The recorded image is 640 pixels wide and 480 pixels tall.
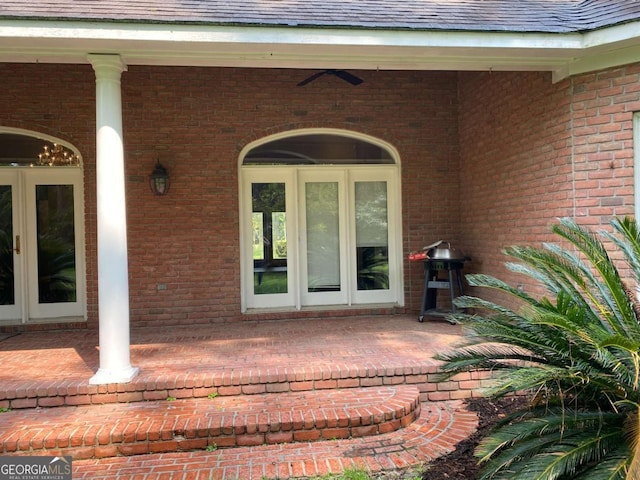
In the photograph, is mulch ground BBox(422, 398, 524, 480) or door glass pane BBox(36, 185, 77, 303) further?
door glass pane BBox(36, 185, 77, 303)

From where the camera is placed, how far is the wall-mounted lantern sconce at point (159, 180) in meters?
6.11

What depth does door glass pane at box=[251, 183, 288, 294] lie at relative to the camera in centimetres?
663

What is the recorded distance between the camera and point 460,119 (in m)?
6.72

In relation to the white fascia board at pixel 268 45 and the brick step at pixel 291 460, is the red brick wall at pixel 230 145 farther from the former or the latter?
the brick step at pixel 291 460

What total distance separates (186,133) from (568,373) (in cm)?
544

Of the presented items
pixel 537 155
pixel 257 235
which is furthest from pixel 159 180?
pixel 537 155

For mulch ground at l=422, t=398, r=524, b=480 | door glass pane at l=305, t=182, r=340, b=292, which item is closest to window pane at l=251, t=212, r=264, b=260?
door glass pane at l=305, t=182, r=340, b=292

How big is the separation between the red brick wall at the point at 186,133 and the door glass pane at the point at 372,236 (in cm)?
87

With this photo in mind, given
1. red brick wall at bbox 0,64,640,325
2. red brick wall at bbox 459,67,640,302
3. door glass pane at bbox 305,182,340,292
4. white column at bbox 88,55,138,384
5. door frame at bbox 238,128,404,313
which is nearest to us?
white column at bbox 88,55,138,384

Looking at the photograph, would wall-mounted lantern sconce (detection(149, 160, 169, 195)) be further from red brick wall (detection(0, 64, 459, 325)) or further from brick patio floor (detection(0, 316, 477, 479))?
brick patio floor (detection(0, 316, 477, 479))

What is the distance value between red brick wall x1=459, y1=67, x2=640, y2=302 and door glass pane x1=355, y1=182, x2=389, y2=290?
46.4 inches

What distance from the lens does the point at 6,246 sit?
245 inches

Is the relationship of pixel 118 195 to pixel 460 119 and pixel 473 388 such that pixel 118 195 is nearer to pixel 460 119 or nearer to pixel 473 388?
pixel 473 388

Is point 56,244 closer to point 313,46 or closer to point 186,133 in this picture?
point 186,133
